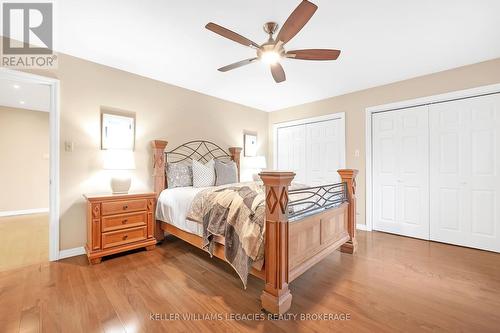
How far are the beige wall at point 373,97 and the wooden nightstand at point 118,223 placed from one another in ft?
11.4

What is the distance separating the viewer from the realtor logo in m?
2.08

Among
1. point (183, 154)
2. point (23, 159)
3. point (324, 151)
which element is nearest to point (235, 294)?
point (183, 154)

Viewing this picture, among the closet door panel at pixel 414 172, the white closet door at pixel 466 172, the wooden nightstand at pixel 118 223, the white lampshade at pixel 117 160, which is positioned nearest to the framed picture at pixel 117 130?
the white lampshade at pixel 117 160

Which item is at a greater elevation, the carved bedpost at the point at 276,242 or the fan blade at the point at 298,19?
the fan blade at the point at 298,19

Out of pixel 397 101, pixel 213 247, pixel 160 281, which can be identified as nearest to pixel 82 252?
pixel 160 281

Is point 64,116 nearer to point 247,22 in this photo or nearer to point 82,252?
point 82,252

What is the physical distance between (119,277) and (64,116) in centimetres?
206

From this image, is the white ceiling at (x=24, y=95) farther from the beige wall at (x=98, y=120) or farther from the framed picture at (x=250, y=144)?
the framed picture at (x=250, y=144)

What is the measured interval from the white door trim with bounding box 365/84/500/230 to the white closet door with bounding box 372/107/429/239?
7cm

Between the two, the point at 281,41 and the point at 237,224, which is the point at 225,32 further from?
the point at 237,224

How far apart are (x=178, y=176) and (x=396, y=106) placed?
370 cm

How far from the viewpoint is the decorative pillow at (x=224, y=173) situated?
3.62 m

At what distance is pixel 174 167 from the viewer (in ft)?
11.3

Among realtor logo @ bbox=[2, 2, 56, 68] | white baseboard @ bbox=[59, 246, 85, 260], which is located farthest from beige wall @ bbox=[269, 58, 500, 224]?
white baseboard @ bbox=[59, 246, 85, 260]
